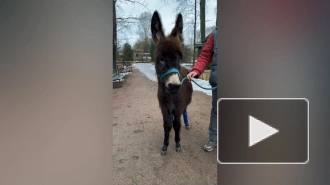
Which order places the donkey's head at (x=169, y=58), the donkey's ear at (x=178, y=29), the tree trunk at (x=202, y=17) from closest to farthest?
the tree trunk at (x=202, y=17) → the donkey's ear at (x=178, y=29) → the donkey's head at (x=169, y=58)

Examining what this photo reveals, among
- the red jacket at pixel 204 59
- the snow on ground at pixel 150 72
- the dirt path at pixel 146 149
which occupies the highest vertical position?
the red jacket at pixel 204 59

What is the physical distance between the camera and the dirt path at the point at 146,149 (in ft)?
2.32

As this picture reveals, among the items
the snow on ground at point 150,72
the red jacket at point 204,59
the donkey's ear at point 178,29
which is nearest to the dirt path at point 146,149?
the snow on ground at point 150,72

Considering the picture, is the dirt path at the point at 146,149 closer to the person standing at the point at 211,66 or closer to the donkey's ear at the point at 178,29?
the person standing at the point at 211,66

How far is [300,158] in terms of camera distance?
543 mm

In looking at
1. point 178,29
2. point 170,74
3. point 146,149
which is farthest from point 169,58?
point 146,149

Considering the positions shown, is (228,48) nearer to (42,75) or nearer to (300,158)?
(300,158)

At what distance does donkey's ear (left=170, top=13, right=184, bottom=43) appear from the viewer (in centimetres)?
80

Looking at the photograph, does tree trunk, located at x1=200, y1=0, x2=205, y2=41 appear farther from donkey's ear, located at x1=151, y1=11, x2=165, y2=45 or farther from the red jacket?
donkey's ear, located at x1=151, y1=11, x2=165, y2=45

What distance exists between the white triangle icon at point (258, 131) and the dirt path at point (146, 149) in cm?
18

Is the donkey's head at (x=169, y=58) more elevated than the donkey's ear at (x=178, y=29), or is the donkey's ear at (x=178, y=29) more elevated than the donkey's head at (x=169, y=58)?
the donkey's ear at (x=178, y=29)
